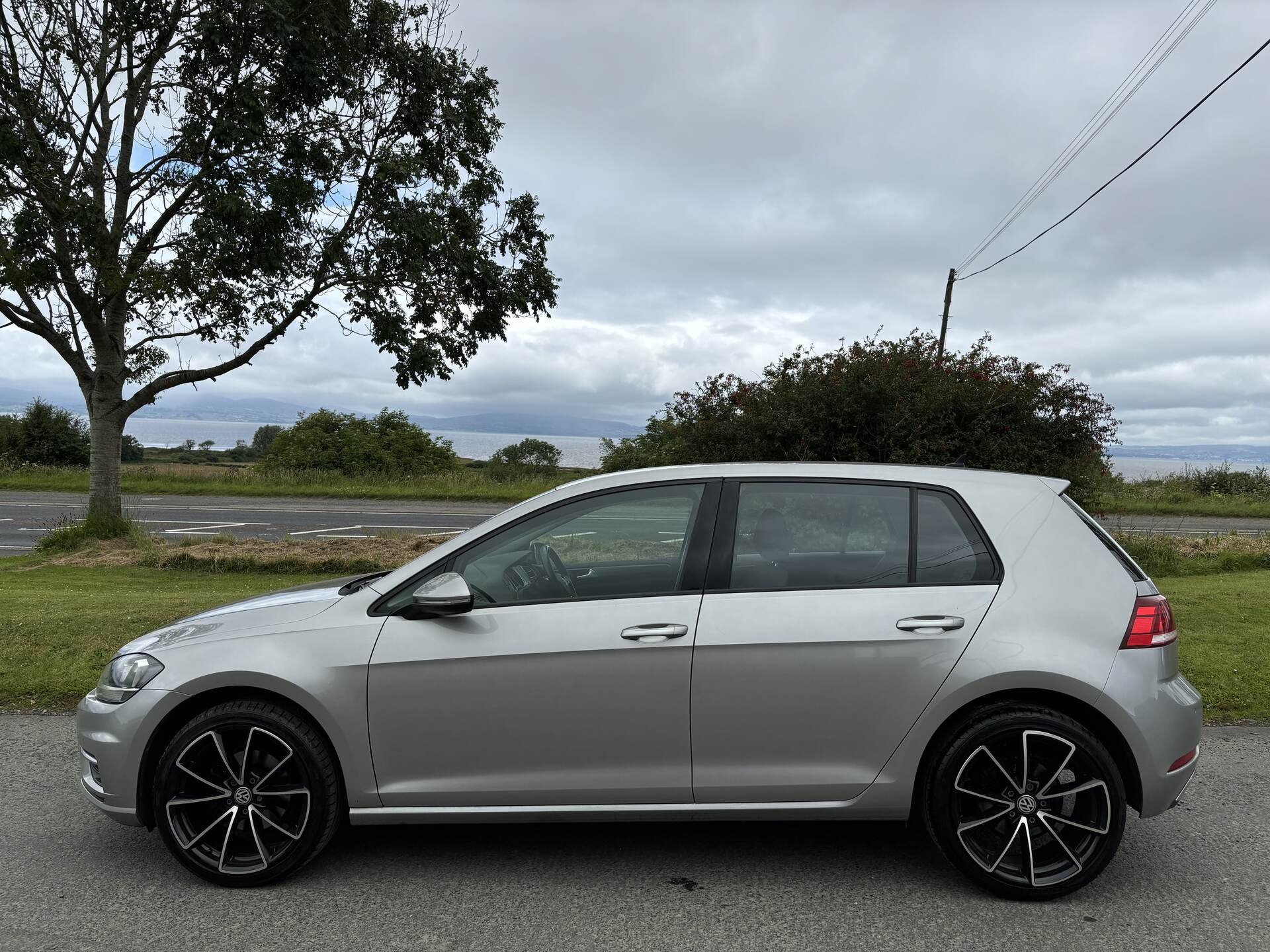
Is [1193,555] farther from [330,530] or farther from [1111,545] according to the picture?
[330,530]

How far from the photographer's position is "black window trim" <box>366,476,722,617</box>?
11.1 ft

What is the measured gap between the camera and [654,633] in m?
3.25

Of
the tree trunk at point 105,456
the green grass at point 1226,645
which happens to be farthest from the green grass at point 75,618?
the green grass at point 1226,645

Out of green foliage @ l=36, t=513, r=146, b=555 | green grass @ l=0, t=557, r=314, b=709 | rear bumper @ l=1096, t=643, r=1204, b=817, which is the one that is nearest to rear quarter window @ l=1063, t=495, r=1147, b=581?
rear bumper @ l=1096, t=643, r=1204, b=817

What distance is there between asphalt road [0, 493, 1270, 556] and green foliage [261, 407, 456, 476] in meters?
8.53

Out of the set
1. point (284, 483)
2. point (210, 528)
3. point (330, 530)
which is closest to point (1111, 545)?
point (330, 530)

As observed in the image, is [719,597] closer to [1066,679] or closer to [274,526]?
[1066,679]

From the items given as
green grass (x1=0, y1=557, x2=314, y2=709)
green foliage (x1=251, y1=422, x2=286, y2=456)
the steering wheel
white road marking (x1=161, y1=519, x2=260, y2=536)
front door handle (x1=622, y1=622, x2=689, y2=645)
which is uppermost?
green foliage (x1=251, y1=422, x2=286, y2=456)

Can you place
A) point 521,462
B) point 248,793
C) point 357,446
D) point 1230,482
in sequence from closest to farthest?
point 248,793
point 1230,482
point 521,462
point 357,446

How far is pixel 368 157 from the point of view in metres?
12.2

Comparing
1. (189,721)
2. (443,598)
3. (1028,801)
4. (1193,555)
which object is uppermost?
(443,598)

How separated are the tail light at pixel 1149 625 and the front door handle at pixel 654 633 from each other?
65.2 inches

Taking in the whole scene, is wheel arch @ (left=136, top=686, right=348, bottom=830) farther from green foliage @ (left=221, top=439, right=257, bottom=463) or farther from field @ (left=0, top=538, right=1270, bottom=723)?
green foliage @ (left=221, top=439, right=257, bottom=463)

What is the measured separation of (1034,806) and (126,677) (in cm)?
356
